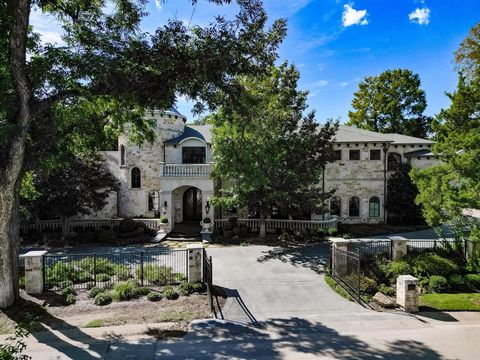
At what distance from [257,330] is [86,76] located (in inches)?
385

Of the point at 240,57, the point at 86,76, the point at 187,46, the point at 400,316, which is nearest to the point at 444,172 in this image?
the point at 400,316

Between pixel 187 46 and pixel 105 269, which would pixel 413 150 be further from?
pixel 105 269

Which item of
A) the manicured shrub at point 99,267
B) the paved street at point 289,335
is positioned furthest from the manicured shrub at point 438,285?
the manicured shrub at point 99,267

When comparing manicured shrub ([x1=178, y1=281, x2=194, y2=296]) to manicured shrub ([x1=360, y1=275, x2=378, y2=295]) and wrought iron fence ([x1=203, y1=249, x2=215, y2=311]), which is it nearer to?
wrought iron fence ([x1=203, y1=249, x2=215, y2=311])

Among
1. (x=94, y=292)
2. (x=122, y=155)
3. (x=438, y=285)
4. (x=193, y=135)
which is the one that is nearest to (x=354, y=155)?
(x=193, y=135)

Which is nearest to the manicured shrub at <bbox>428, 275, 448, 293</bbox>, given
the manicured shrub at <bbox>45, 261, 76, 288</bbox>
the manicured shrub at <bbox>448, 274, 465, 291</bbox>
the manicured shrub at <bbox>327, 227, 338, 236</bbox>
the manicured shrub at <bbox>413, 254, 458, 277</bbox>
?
the manicured shrub at <bbox>448, 274, 465, 291</bbox>

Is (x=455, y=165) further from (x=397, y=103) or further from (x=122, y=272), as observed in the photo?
(x=397, y=103)

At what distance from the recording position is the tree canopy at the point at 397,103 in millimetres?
41750

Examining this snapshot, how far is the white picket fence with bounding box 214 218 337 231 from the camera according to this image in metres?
23.6

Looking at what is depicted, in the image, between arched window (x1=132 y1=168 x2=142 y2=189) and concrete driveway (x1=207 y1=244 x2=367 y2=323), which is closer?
concrete driveway (x1=207 y1=244 x2=367 y2=323)

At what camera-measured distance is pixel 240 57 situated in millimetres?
10766

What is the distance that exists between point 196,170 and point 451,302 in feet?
57.4

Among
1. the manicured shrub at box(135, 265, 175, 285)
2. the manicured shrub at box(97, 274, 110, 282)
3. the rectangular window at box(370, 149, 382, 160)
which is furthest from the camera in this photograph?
the rectangular window at box(370, 149, 382, 160)

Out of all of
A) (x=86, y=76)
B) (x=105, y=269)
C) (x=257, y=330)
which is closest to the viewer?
(x=257, y=330)
